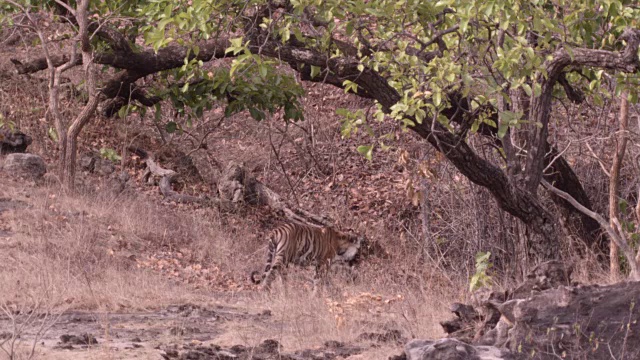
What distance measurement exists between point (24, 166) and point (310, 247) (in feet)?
16.1

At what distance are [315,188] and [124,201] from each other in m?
4.91

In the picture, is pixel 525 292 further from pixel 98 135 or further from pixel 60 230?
pixel 98 135

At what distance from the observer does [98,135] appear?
738 inches

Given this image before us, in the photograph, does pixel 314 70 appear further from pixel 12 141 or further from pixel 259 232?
pixel 12 141

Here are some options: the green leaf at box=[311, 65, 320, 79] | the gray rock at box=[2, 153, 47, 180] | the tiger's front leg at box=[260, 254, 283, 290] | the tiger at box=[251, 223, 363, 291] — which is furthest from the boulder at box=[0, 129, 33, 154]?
the green leaf at box=[311, 65, 320, 79]

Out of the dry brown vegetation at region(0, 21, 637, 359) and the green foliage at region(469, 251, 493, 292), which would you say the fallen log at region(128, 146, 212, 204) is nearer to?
the dry brown vegetation at region(0, 21, 637, 359)

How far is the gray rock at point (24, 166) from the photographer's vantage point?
1542 centimetres

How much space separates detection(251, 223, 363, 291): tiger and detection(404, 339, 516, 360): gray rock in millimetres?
7560

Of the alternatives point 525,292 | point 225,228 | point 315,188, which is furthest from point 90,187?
point 525,292

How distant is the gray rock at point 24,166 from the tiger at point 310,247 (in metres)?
4.23

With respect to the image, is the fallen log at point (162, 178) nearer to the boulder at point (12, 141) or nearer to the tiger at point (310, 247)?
the boulder at point (12, 141)

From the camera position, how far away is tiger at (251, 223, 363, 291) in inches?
542

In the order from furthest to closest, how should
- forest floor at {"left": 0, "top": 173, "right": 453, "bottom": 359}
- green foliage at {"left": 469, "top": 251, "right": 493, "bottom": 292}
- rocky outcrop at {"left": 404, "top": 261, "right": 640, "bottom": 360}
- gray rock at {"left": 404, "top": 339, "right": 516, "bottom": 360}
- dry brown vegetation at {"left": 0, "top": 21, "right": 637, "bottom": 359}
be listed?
1. dry brown vegetation at {"left": 0, "top": 21, "right": 637, "bottom": 359}
2. green foliage at {"left": 469, "top": 251, "right": 493, "bottom": 292}
3. forest floor at {"left": 0, "top": 173, "right": 453, "bottom": 359}
4. rocky outcrop at {"left": 404, "top": 261, "right": 640, "bottom": 360}
5. gray rock at {"left": 404, "top": 339, "right": 516, "bottom": 360}

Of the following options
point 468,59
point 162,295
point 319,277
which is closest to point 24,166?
point 319,277
